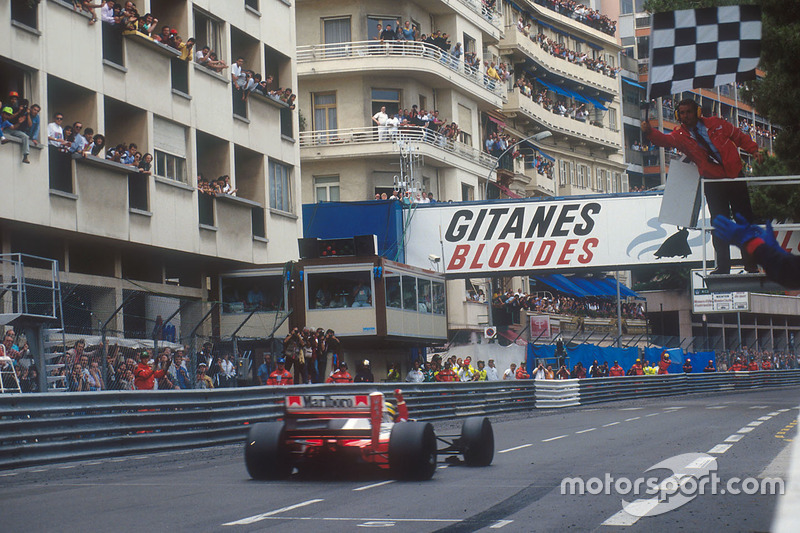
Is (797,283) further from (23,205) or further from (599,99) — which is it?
(599,99)

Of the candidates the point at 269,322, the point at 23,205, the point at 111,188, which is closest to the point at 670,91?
the point at 23,205

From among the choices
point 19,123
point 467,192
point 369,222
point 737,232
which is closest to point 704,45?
point 737,232

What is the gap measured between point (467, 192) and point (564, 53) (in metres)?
20.9

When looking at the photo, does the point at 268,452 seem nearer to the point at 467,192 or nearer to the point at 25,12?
the point at 25,12

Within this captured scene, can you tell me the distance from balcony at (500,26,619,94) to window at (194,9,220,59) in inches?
1265

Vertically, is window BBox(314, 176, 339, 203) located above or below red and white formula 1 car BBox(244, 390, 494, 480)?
above

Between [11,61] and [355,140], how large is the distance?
88.5 ft

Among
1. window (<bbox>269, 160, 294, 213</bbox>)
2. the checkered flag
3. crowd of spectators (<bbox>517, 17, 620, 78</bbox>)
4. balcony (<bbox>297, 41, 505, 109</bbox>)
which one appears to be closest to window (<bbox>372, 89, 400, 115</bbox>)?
balcony (<bbox>297, 41, 505, 109</bbox>)

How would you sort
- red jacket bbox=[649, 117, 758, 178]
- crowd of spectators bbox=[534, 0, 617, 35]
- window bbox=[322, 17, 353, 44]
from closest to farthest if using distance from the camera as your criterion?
red jacket bbox=[649, 117, 758, 178]
window bbox=[322, 17, 353, 44]
crowd of spectators bbox=[534, 0, 617, 35]

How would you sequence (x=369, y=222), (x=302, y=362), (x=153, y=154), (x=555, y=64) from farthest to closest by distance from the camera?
1. (x=555, y=64)
2. (x=369, y=222)
3. (x=153, y=154)
4. (x=302, y=362)

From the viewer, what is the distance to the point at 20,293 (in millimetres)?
18766

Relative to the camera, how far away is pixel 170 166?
31.1 meters

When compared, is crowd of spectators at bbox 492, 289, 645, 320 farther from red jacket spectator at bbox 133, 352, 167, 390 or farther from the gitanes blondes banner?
red jacket spectator at bbox 133, 352, 167, 390

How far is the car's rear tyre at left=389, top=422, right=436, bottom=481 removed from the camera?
12.7 meters
